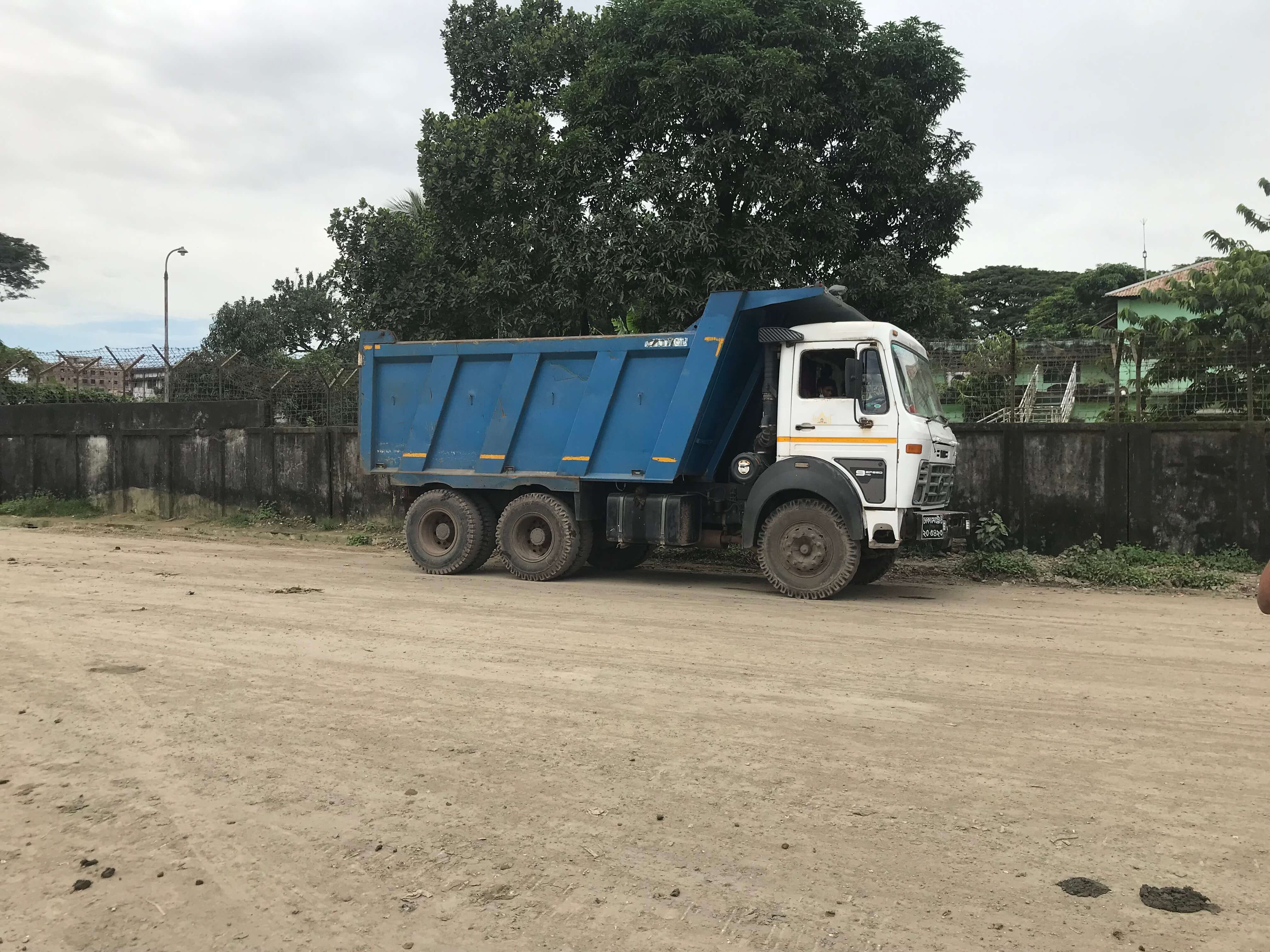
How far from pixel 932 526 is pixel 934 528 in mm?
38

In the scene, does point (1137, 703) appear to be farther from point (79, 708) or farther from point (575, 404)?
point (575, 404)

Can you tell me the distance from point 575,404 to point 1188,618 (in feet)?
20.6

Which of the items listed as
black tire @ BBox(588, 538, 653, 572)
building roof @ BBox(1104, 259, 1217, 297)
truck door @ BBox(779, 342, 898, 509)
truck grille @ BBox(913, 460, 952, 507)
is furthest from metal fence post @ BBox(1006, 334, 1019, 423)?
building roof @ BBox(1104, 259, 1217, 297)

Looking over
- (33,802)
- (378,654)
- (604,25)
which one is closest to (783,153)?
(604,25)

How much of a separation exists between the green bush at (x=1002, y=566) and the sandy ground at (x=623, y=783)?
3154 mm

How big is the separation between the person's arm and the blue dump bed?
7.53 meters

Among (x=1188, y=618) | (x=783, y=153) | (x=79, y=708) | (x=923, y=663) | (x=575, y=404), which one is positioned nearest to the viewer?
(x=79, y=708)

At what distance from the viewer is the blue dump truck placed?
9734 mm

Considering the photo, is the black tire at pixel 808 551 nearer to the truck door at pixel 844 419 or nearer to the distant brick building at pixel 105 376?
the truck door at pixel 844 419

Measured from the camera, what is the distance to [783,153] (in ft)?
42.2

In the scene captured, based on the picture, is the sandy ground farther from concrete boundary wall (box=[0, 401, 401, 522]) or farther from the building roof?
the building roof

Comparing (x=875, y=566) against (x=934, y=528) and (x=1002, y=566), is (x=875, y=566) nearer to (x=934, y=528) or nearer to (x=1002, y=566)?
(x=934, y=528)

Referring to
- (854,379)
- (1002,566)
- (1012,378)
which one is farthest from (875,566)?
(1012,378)

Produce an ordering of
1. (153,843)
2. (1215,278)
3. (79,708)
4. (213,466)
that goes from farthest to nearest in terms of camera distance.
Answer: (213,466)
(1215,278)
(79,708)
(153,843)
